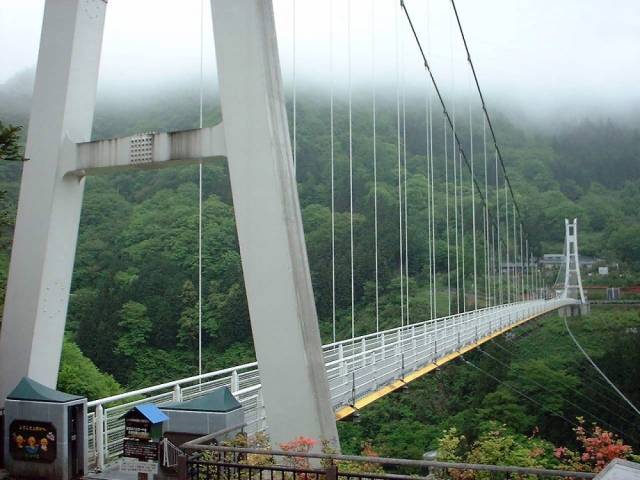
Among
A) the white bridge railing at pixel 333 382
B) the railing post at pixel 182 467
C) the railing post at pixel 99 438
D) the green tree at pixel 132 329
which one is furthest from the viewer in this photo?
the green tree at pixel 132 329

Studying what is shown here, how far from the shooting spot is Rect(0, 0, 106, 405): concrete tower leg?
543 centimetres

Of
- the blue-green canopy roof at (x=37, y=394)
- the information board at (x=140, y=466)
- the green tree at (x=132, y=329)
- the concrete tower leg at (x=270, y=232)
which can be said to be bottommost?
the information board at (x=140, y=466)

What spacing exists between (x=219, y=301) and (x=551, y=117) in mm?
63048

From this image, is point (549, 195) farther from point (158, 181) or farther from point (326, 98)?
point (158, 181)

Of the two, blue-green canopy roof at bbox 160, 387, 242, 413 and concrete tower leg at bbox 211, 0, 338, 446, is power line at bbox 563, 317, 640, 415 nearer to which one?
concrete tower leg at bbox 211, 0, 338, 446

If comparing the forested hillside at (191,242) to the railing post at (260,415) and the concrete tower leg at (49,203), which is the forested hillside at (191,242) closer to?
the concrete tower leg at (49,203)

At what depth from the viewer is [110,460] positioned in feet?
16.3

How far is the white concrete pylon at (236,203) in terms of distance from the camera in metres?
4.54

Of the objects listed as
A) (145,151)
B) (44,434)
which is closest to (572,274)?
(145,151)

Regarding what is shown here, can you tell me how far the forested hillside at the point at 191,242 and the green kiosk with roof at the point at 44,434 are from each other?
31.8 ft

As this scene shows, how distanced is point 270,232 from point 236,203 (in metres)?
0.31

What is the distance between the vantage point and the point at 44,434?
15.0 feet

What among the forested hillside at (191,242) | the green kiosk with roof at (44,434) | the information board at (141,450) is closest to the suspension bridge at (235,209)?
the green kiosk with roof at (44,434)

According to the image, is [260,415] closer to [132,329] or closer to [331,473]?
[331,473]
